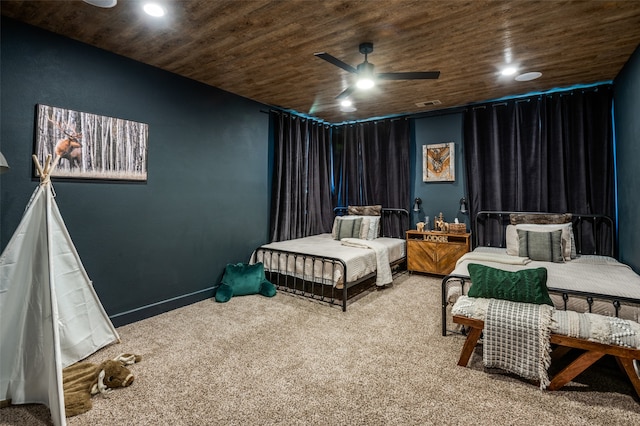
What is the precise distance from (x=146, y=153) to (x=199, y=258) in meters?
1.32

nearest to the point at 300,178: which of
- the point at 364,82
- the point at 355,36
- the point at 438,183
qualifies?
the point at 438,183

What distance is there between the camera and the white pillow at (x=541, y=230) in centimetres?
343

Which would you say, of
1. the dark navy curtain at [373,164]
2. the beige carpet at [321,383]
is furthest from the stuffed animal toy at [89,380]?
the dark navy curtain at [373,164]

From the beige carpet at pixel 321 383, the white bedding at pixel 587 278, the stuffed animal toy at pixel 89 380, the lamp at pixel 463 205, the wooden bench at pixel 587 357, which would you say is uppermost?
the lamp at pixel 463 205

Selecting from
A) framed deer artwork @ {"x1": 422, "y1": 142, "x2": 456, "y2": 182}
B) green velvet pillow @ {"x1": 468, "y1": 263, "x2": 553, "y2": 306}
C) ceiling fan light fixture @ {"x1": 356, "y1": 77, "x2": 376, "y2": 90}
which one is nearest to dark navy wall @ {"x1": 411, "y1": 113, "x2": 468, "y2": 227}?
framed deer artwork @ {"x1": 422, "y1": 142, "x2": 456, "y2": 182}

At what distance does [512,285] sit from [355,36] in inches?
90.0

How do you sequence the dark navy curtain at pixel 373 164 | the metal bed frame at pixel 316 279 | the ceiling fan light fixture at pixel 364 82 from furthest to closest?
1. the dark navy curtain at pixel 373 164
2. the metal bed frame at pixel 316 279
3. the ceiling fan light fixture at pixel 364 82

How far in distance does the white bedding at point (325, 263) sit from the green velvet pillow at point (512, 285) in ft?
4.71

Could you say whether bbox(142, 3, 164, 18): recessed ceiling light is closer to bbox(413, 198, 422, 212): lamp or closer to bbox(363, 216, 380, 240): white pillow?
bbox(363, 216, 380, 240): white pillow

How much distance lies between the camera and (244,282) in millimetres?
3902

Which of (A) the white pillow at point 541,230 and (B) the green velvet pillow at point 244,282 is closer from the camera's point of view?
(A) the white pillow at point 541,230

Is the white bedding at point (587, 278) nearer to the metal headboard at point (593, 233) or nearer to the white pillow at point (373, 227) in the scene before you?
the metal headboard at point (593, 233)

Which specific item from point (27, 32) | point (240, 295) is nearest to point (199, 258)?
point (240, 295)

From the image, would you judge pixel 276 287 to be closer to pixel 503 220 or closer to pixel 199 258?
pixel 199 258
